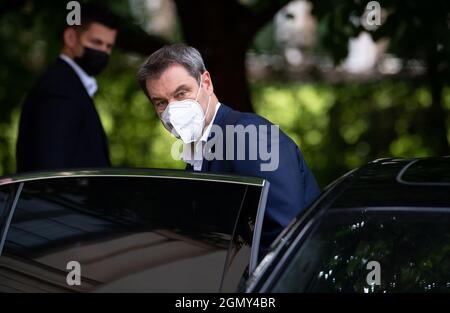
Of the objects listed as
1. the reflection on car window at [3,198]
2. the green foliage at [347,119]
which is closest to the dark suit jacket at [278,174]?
the reflection on car window at [3,198]

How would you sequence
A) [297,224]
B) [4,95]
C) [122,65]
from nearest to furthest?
[297,224]
[4,95]
[122,65]

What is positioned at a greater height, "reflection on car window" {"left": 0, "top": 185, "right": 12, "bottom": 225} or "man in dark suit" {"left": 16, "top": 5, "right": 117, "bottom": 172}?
"man in dark suit" {"left": 16, "top": 5, "right": 117, "bottom": 172}

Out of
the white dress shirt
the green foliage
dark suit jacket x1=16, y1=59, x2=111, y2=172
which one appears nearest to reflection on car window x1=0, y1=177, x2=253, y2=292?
A: the white dress shirt

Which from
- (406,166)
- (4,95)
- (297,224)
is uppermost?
(4,95)

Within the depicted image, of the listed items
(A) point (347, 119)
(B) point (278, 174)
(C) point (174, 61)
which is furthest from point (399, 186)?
(A) point (347, 119)

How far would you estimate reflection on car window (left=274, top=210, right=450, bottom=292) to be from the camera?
2.88 m

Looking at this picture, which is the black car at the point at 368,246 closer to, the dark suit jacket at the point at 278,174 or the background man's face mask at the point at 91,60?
the dark suit jacket at the point at 278,174

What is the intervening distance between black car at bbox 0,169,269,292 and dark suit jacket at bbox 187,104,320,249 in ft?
0.63

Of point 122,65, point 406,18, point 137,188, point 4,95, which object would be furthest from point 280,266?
point 122,65

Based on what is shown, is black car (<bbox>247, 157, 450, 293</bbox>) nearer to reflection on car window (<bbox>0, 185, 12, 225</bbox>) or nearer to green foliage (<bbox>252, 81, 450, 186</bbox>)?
reflection on car window (<bbox>0, 185, 12, 225</bbox>)

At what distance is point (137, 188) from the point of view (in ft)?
11.4

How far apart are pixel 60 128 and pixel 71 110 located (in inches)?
4.8
